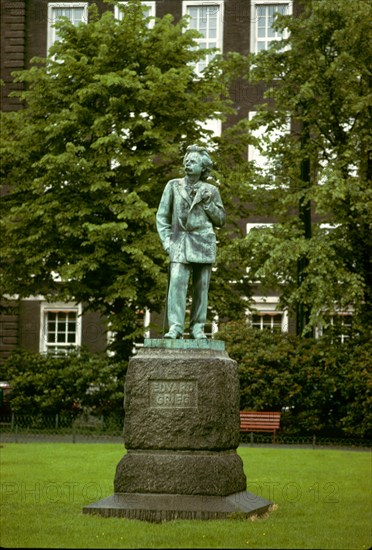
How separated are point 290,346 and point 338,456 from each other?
276 inches

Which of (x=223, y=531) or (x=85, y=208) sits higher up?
(x=85, y=208)

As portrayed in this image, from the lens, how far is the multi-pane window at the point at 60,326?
4700 centimetres

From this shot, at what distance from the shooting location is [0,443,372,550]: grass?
→ 11945 millimetres

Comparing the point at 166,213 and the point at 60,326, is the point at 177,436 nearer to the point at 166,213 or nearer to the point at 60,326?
the point at 166,213

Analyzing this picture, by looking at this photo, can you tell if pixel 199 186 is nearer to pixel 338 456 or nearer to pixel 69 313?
pixel 338 456

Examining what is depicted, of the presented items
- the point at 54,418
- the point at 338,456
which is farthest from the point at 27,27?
the point at 338,456

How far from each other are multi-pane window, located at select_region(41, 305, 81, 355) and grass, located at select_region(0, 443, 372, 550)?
70.3 feet

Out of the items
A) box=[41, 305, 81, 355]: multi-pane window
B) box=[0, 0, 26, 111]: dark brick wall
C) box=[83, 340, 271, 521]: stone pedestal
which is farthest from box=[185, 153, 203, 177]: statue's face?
box=[41, 305, 81, 355]: multi-pane window

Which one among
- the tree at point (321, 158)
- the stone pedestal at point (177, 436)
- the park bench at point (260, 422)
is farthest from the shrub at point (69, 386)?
the stone pedestal at point (177, 436)

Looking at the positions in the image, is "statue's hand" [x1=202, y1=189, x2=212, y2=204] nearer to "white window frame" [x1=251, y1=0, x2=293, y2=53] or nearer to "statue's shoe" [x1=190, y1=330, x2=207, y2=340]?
"statue's shoe" [x1=190, y1=330, x2=207, y2=340]

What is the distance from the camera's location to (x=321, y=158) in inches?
1339

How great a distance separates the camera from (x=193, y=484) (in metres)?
13.8

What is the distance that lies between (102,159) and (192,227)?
65.8 feet

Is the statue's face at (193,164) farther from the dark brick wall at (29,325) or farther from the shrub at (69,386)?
the dark brick wall at (29,325)
